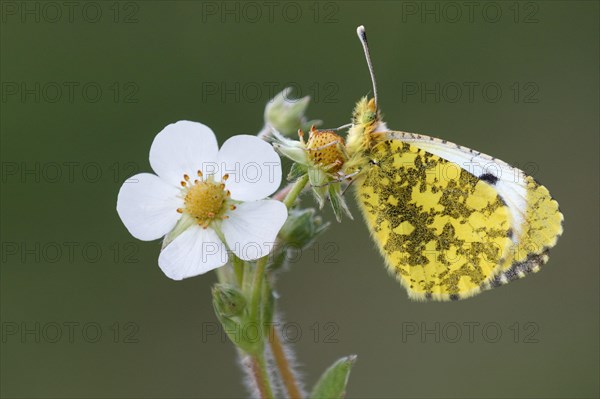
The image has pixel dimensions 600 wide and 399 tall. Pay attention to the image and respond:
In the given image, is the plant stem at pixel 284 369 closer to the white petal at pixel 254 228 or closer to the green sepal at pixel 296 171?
the white petal at pixel 254 228

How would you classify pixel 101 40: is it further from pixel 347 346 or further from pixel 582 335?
pixel 582 335

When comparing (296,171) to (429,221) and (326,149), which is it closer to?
(326,149)

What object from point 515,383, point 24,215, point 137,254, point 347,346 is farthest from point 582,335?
point 24,215

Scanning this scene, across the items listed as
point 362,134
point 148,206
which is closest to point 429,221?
point 362,134

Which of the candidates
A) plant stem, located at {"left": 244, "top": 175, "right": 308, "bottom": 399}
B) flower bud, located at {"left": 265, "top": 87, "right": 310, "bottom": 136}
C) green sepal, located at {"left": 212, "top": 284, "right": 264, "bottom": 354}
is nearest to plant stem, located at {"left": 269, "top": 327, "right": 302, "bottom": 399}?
plant stem, located at {"left": 244, "top": 175, "right": 308, "bottom": 399}

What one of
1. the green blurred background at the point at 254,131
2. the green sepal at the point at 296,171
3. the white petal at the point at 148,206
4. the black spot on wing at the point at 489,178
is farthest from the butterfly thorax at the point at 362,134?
the green blurred background at the point at 254,131

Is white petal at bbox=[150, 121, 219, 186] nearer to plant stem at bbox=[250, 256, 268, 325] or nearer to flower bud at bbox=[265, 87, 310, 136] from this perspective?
plant stem at bbox=[250, 256, 268, 325]
